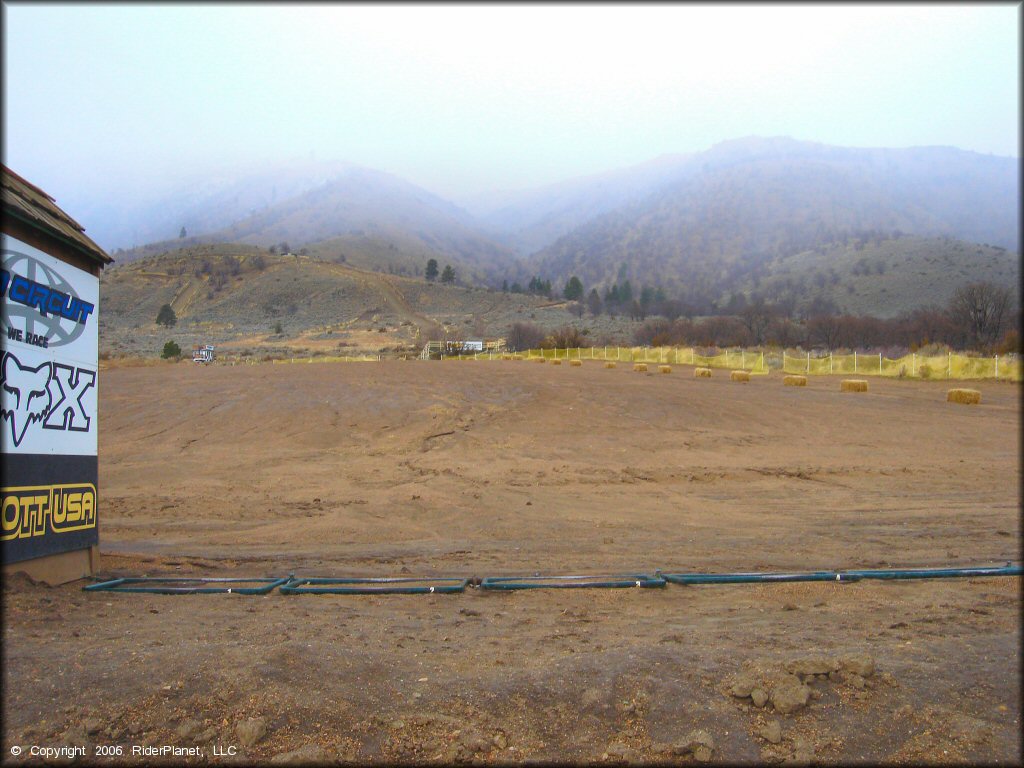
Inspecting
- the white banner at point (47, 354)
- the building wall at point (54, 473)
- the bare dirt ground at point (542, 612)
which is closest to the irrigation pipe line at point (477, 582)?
the bare dirt ground at point (542, 612)

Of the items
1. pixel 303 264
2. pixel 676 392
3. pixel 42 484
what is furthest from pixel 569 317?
pixel 42 484

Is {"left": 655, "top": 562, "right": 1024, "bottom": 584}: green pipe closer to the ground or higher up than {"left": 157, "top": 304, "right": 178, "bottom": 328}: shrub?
closer to the ground

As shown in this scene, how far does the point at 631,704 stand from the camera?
3844 mm

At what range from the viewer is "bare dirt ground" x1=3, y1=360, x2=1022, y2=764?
3539mm

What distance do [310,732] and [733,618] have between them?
3656 mm

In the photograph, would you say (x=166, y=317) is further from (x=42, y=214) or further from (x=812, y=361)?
(x=42, y=214)

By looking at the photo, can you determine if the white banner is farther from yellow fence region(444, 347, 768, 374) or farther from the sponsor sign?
yellow fence region(444, 347, 768, 374)

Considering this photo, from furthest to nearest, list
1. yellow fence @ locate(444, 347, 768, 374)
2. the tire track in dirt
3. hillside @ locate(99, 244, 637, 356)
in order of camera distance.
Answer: the tire track in dirt, hillside @ locate(99, 244, 637, 356), yellow fence @ locate(444, 347, 768, 374)

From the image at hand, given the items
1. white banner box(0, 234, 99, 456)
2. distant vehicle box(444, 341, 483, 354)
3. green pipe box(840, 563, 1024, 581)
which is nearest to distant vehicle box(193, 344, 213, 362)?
distant vehicle box(444, 341, 483, 354)

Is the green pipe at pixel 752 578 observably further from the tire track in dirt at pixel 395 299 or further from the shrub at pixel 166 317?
the tire track in dirt at pixel 395 299

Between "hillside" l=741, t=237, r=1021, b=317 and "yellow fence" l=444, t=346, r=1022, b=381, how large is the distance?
3.14 metres

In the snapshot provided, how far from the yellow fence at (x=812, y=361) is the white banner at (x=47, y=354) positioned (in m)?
22.9

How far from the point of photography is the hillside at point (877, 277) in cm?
4541

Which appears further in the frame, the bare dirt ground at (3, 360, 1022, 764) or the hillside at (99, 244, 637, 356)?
the hillside at (99, 244, 637, 356)
